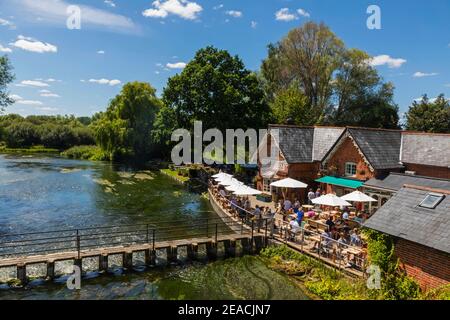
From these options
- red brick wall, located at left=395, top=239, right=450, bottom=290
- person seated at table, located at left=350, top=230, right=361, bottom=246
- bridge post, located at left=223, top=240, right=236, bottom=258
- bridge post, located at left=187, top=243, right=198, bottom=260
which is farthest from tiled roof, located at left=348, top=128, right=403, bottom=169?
bridge post, located at left=187, top=243, right=198, bottom=260

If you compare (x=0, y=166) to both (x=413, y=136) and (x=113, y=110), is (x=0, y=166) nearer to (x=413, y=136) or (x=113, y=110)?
(x=113, y=110)

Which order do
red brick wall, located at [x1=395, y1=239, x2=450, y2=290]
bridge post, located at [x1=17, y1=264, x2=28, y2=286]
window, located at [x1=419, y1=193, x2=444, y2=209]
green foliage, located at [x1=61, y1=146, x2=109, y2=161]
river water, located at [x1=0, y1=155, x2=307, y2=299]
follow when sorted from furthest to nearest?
green foliage, located at [x1=61, y1=146, x2=109, y2=161], bridge post, located at [x1=17, y1=264, x2=28, y2=286], river water, located at [x1=0, y1=155, x2=307, y2=299], window, located at [x1=419, y1=193, x2=444, y2=209], red brick wall, located at [x1=395, y1=239, x2=450, y2=290]

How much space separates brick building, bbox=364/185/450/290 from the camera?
12711 millimetres

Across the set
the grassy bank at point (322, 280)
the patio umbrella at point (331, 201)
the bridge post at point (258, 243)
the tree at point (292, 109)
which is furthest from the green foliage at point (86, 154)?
the grassy bank at point (322, 280)

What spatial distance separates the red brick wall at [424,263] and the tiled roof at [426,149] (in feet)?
44.7

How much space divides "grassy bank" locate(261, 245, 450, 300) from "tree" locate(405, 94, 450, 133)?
1694 inches

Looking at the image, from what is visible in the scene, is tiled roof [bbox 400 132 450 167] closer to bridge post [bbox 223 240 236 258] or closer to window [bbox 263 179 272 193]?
window [bbox 263 179 272 193]

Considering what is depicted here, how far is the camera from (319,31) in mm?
56250

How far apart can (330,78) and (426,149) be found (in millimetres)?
33676

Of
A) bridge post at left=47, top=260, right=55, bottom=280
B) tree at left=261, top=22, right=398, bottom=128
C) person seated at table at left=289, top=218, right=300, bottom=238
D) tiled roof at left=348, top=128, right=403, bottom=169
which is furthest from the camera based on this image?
tree at left=261, top=22, right=398, bottom=128

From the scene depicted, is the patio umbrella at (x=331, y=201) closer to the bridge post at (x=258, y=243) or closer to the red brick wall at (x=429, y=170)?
the bridge post at (x=258, y=243)

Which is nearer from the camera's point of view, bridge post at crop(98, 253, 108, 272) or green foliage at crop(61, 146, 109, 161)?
bridge post at crop(98, 253, 108, 272)

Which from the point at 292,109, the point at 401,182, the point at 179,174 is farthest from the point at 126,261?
the point at 292,109

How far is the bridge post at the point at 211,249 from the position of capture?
67.4 feet
